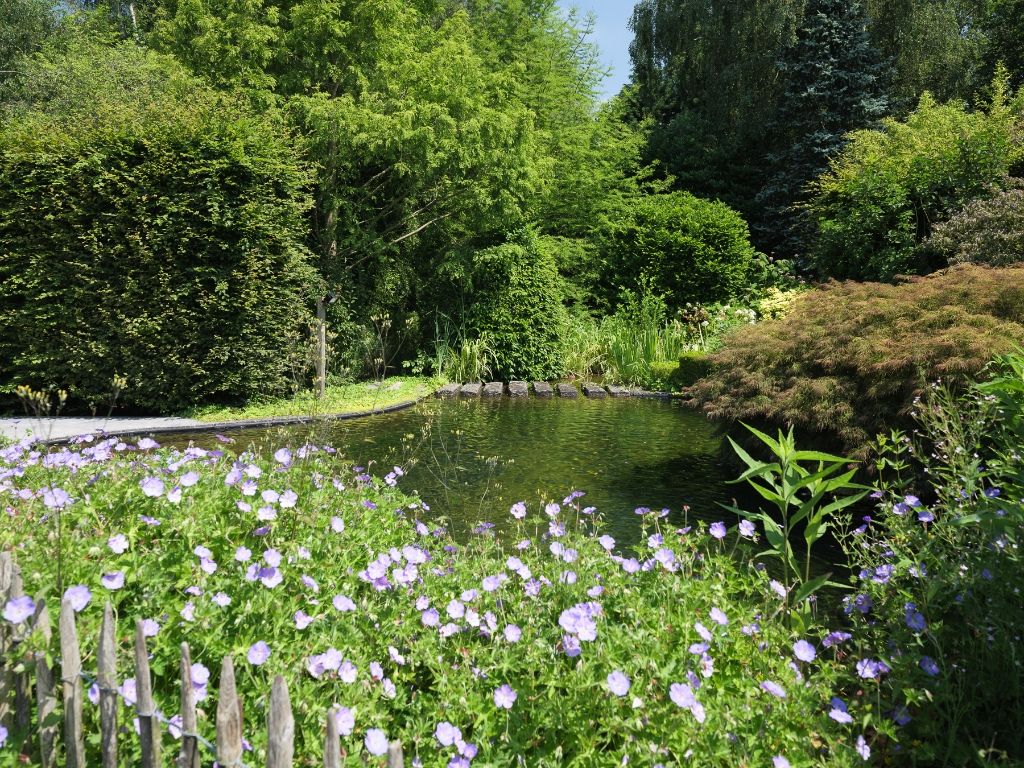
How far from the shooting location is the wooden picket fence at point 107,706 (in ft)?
3.77

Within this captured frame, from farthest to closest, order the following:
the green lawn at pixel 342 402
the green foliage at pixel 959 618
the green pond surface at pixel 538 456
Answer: the green lawn at pixel 342 402 → the green pond surface at pixel 538 456 → the green foliage at pixel 959 618

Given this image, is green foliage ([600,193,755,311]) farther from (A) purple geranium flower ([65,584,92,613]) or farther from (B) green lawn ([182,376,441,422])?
(A) purple geranium flower ([65,584,92,613])

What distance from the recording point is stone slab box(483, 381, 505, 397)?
33.3 feet

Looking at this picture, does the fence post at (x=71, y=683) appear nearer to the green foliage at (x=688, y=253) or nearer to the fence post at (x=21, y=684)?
the fence post at (x=21, y=684)

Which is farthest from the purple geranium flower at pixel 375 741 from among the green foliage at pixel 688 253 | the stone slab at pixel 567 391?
the green foliage at pixel 688 253

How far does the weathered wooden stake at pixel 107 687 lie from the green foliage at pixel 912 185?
11643 mm

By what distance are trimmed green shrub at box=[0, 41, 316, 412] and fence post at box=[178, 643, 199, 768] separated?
7.42 m

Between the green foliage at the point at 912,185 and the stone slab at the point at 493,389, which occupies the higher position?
the green foliage at the point at 912,185

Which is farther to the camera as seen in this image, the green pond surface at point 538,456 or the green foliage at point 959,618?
the green pond surface at point 538,456

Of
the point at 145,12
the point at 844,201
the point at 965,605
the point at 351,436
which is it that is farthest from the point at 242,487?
the point at 145,12

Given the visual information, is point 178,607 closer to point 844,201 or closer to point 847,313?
point 847,313

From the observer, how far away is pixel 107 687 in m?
A: 1.37

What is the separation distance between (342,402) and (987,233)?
25.8ft

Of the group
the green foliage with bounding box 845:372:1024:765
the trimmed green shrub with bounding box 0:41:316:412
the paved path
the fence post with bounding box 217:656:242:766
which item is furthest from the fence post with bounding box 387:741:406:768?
the trimmed green shrub with bounding box 0:41:316:412
